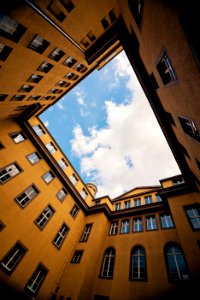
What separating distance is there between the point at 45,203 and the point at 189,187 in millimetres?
16168

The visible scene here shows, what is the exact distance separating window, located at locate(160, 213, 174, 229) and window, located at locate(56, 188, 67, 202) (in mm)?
12376

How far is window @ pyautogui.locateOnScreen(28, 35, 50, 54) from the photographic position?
39.8ft

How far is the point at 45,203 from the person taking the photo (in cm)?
1753

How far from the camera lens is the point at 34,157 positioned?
19719mm

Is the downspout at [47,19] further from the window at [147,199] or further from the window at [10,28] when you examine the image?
the window at [147,199]

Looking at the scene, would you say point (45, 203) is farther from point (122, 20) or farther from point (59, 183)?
point (122, 20)

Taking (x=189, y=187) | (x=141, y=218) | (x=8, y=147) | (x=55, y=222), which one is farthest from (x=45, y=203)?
(x=189, y=187)

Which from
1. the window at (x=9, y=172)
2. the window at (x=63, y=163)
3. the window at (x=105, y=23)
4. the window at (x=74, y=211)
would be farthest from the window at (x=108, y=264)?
the window at (x=105, y=23)

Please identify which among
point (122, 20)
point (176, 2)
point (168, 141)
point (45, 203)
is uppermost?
point (122, 20)

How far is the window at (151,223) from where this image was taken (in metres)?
17.0

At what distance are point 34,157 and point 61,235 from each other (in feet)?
32.9

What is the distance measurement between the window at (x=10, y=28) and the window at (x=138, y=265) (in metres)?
21.2

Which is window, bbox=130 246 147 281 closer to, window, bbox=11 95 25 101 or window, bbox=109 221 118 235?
window, bbox=109 221 118 235

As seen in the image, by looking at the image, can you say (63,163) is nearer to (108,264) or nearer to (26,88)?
(26,88)
